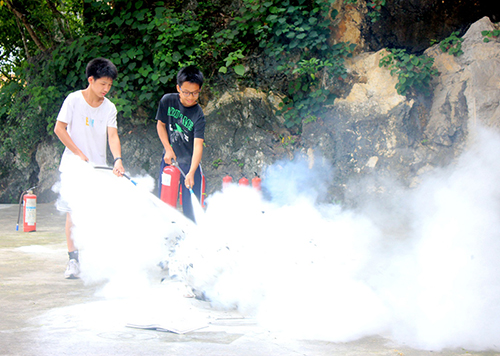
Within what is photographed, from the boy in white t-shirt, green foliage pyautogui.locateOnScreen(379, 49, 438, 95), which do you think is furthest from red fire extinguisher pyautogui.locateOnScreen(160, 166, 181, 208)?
green foliage pyautogui.locateOnScreen(379, 49, 438, 95)

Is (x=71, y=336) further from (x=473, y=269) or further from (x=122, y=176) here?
(x=473, y=269)

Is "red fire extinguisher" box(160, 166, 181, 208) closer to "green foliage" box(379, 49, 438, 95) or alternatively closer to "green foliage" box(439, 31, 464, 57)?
"green foliage" box(379, 49, 438, 95)

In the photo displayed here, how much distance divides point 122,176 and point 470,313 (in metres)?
2.50

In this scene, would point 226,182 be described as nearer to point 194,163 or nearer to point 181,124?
point 181,124

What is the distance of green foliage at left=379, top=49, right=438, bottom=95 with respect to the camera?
20.7 ft

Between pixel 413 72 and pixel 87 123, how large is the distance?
4.58 meters

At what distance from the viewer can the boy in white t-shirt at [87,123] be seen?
3455mm

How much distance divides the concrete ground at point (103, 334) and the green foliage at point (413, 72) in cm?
471

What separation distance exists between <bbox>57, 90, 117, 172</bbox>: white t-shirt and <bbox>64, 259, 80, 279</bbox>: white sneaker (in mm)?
712

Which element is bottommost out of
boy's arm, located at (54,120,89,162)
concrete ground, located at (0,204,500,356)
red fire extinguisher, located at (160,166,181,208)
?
concrete ground, located at (0,204,500,356)

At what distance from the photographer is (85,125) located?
3.56 meters

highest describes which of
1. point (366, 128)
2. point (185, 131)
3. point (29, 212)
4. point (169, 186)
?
point (366, 128)

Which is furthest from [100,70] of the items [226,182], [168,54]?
[168,54]

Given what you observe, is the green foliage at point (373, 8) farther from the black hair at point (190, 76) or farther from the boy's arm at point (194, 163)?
the boy's arm at point (194, 163)
